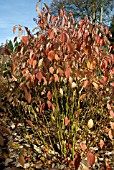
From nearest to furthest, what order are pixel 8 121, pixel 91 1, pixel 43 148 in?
pixel 43 148
pixel 8 121
pixel 91 1

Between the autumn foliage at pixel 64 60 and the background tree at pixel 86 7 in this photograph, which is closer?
the autumn foliage at pixel 64 60

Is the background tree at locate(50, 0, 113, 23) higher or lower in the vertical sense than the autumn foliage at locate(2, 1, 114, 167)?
higher

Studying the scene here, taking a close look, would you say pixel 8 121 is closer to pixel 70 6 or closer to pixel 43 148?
pixel 43 148

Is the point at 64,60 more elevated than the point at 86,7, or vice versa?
the point at 86,7

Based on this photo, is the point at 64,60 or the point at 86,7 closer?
the point at 64,60

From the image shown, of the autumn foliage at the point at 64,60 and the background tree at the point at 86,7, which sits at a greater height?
the background tree at the point at 86,7

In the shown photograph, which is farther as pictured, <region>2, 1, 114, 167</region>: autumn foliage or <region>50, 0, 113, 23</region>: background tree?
<region>50, 0, 113, 23</region>: background tree

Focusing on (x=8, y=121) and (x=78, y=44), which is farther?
(x=8, y=121)

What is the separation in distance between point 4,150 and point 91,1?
→ 14.8 metres

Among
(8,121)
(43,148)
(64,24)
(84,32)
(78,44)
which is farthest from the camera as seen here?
(8,121)

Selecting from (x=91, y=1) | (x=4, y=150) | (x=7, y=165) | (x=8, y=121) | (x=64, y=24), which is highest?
(x=91, y=1)

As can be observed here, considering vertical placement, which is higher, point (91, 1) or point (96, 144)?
point (91, 1)

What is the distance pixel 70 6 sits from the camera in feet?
56.3

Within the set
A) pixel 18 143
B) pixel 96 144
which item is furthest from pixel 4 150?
pixel 96 144
